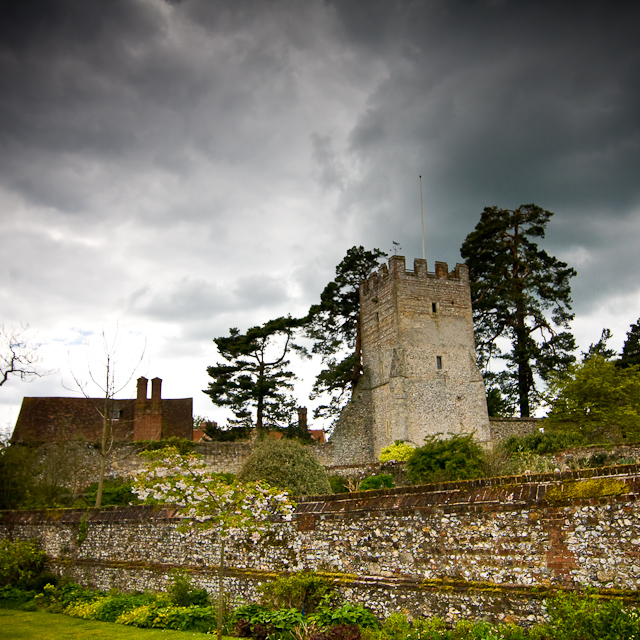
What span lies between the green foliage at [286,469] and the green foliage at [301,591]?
4734 mm

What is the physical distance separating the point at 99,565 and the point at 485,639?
10.0m

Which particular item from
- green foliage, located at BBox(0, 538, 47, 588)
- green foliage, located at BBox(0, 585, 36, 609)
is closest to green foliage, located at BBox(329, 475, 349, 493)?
green foliage, located at BBox(0, 538, 47, 588)

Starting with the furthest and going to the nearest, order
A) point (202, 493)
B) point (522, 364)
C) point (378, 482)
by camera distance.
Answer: point (522, 364), point (378, 482), point (202, 493)

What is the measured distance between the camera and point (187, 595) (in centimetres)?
1157

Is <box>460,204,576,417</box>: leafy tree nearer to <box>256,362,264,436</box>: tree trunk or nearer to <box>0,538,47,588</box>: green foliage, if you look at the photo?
<box>256,362,264,436</box>: tree trunk

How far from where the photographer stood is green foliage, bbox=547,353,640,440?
25.1 m

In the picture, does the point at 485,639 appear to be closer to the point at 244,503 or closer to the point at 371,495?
the point at 371,495

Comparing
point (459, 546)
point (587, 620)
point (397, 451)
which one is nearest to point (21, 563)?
point (459, 546)

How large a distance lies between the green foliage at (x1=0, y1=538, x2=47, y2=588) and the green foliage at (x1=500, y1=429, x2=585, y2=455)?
14.5 m

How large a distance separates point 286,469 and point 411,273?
19017mm

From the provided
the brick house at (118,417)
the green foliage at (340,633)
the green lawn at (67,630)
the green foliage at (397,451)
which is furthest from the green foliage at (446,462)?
the brick house at (118,417)

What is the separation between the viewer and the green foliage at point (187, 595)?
11492mm

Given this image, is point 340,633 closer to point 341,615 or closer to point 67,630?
point 341,615

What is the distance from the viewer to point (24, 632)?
10.7 meters
